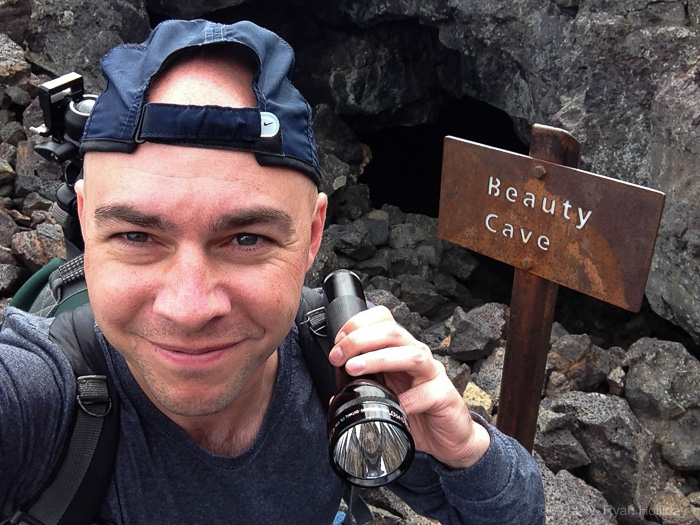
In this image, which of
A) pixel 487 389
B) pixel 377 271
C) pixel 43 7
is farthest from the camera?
pixel 377 271

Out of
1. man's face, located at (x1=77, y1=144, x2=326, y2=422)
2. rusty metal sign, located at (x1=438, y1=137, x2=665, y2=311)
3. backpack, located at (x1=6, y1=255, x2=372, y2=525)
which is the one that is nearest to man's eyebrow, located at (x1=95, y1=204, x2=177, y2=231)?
man's face, located at (x1=77, y1=144, x2=326, y2=422)

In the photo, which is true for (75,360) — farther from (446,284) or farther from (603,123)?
(446,284)

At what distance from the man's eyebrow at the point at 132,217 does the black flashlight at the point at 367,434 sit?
487 millimetres

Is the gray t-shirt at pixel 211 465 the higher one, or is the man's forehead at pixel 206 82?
the man's forehead at pixel 206 82

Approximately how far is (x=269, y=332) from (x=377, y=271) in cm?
543

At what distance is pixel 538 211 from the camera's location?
8.05ft

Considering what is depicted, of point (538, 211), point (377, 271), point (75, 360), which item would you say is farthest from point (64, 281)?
point (377, 271)

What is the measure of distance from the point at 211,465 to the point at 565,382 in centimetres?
320

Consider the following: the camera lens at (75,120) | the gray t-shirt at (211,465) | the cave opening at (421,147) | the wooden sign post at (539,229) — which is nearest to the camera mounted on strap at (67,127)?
the camera lens at (75,120)

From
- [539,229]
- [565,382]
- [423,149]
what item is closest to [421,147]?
[423,149]

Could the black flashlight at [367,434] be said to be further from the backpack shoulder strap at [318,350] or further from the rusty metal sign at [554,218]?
the rusty metal sign at [554,218]

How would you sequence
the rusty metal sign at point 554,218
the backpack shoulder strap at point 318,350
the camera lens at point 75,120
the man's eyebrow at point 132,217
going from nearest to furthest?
1. the man's eyebrow at point 132,217
2. the backpack shoulder strap at point 318,350
3. the camera lens at point 75,120
4. the rusty metal sign at point 554,218

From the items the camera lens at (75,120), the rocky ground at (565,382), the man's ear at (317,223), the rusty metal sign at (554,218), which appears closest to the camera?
the man's ear at (317,223)

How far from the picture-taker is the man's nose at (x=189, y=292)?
1165mm
